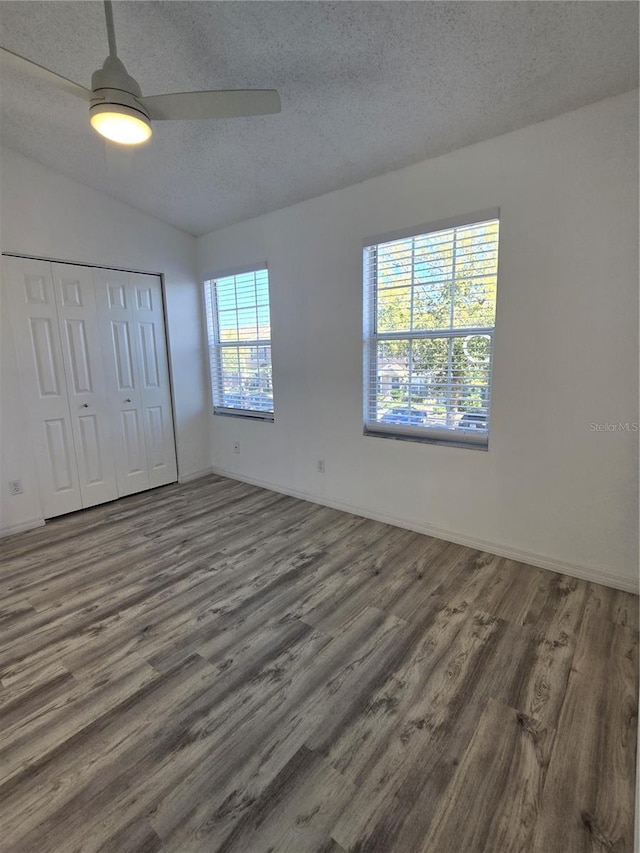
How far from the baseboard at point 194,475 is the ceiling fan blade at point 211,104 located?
333 cm

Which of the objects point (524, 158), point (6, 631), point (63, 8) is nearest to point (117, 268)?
point (63, 8)

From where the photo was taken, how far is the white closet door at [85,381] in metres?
3.30

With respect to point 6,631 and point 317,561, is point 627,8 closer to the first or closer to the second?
point 317,561

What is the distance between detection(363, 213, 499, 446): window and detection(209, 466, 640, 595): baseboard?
2.21 feet

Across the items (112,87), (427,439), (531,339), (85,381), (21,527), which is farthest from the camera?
(85,381)

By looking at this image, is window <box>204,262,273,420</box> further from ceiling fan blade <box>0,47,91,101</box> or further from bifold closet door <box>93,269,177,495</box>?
ceiling fan blade <box>0,47,91,101</box>

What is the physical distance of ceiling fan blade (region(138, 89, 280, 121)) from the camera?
1.55 meters

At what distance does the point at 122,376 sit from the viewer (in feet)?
12.2

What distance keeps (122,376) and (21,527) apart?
58.6 inches

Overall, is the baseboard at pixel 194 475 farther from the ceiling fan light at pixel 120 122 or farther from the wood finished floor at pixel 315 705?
the ceiling fan light at pixel 120 122

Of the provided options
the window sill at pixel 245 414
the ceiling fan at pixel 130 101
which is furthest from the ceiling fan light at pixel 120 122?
the window sill at pixel 245 414

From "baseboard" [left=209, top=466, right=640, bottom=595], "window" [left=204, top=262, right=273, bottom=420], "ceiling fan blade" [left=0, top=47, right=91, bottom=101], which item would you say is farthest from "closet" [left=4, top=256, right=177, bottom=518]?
"ceiling fan blade" [left=0, top=47, right=91, bottom=101]

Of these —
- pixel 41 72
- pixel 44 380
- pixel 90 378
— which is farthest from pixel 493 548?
pixel 44 380

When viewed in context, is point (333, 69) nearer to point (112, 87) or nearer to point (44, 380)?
point (112, 87)
